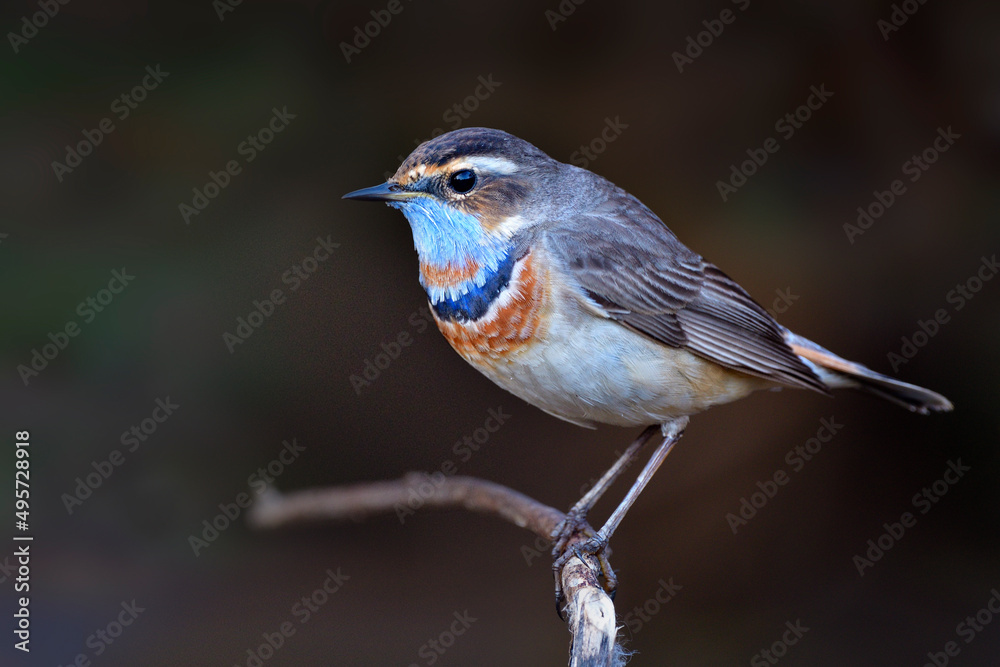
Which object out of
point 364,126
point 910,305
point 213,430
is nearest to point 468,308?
point 364,126

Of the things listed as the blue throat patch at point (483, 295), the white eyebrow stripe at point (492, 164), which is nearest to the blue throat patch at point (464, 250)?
the blue throat patch at point (483, 295)

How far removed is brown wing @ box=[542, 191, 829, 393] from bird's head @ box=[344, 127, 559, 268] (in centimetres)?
20

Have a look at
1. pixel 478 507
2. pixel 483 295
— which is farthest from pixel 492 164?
pixel 478 507

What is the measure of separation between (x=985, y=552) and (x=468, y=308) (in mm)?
4345

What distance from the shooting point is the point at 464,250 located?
3752mm

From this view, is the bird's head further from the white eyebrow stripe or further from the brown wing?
the brown wing

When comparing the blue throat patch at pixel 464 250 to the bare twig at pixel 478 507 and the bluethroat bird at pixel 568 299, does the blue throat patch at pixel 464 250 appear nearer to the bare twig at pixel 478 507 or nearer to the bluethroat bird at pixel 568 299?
the bluethroat bird at pixel 568 299

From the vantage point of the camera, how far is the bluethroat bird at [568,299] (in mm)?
3691

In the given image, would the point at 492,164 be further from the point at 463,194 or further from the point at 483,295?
the point at 483,295

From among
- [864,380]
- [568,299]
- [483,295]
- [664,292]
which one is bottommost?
[483,295]

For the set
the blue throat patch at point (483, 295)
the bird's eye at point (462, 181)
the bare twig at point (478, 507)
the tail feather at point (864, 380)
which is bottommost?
the bare twig at point (478, 507)

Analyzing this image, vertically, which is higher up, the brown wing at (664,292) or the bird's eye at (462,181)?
the brown wing at (664,292)

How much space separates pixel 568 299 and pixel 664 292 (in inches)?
21.8

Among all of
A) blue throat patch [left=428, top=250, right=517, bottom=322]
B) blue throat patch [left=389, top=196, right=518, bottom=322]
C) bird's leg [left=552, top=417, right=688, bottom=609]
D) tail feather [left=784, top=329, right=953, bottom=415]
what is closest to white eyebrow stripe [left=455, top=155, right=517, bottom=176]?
blue throat patch [left=389, top=196, right=518, bottom=322]
